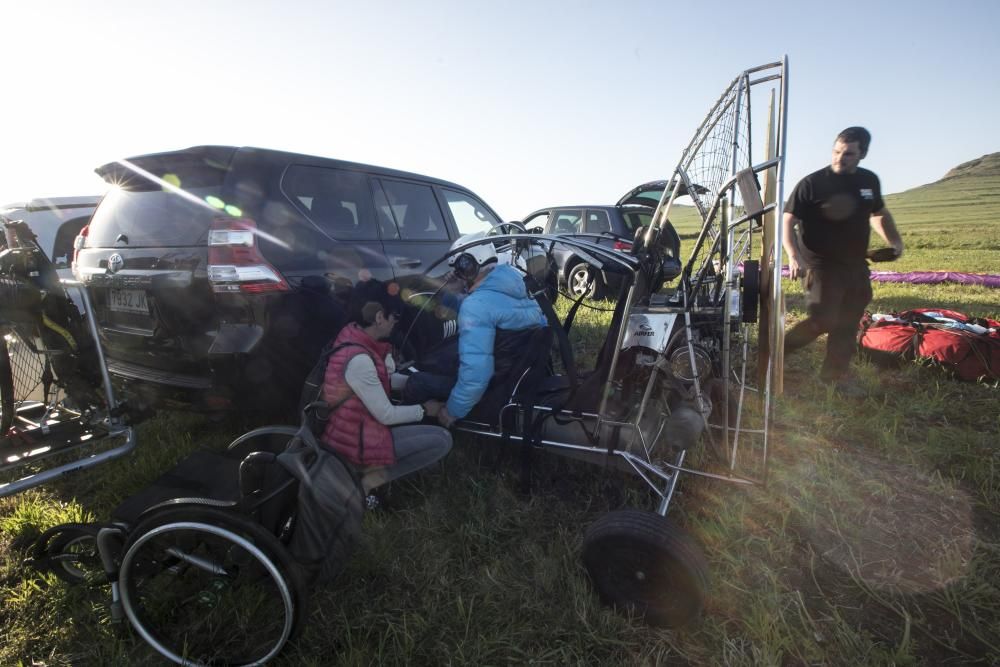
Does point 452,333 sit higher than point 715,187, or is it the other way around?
point 715,187

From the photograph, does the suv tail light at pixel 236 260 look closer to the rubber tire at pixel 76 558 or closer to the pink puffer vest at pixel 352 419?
the pink puffer vest at pixel 352 419

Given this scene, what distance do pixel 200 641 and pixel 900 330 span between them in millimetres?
5611

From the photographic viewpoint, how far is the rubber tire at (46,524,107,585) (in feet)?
6.88

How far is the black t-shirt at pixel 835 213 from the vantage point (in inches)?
147

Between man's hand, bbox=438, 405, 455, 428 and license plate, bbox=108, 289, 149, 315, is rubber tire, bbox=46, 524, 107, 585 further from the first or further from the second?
man's hand, bbox=438, 405, 455, 428

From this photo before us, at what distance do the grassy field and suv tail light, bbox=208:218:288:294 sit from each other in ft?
4.64

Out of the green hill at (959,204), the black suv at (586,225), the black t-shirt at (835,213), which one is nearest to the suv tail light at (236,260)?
the black t-shirt at (835,213)

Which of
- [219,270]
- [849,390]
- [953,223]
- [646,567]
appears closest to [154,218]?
[219,270]

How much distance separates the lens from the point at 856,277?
3814mm

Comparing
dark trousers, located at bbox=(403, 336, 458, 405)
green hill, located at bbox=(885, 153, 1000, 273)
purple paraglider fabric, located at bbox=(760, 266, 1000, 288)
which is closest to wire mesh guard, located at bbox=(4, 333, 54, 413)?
dark trousers, located at bbox=(403, 336, 458, 405)

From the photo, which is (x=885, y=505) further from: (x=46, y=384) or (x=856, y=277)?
(x=46, y=384)

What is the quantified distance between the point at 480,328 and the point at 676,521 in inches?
56.4

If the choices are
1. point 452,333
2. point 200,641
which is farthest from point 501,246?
point 200,641

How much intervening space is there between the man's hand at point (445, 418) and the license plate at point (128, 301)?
1.88 m
